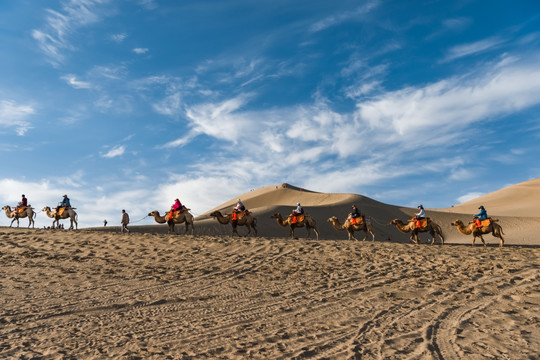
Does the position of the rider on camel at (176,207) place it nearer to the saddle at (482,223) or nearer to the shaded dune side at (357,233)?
the shaded dune side at (357,233)

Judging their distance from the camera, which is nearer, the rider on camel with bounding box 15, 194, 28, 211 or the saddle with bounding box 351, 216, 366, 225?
the saddle with bounding box 351, 216, 366, 225

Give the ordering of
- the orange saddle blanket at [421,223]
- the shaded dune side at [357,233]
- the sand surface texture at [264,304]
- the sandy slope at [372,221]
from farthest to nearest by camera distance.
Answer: the sandy slope at [372,221]
the shaded dune side at [357,233]
the orange saddle blanket at [421,223]
the sand surface texture at [264,304]

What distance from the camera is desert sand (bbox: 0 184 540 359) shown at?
7504 mm

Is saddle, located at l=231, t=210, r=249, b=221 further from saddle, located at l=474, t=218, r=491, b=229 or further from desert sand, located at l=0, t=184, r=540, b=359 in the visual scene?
saddle, located at l=474, t=218, r=491, b=229

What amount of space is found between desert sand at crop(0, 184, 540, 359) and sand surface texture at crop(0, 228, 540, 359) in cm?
4

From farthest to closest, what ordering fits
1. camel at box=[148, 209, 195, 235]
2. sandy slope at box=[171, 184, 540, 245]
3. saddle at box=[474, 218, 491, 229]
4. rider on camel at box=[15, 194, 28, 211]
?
1. sandy slope at box=[171, 184, 540, 245]
2. rider on camel at box=[15, 194, 28, 211]
3. camel at box=[148, 209, 195, 235]
4. saddle at box=[474, 218, 491, 229]

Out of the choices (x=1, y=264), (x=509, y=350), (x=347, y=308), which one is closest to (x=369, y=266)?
(x=347, y=308)

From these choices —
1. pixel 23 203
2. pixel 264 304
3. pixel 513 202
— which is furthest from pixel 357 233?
pixel 513 202

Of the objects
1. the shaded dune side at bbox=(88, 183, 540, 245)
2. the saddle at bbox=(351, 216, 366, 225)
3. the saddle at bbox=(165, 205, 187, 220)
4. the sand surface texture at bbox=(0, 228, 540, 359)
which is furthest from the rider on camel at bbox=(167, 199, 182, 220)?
the saddle at bbox=(351, 216, 366, 225)

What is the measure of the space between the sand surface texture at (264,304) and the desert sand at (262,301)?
4 centimetres

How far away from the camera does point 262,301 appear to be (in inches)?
423

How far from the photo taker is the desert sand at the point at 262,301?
7.50m

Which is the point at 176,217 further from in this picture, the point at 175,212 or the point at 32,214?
the point at 32,214

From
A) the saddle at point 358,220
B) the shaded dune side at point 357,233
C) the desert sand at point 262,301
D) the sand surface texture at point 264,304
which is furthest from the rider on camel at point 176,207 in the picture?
the saddle at point 358,220
